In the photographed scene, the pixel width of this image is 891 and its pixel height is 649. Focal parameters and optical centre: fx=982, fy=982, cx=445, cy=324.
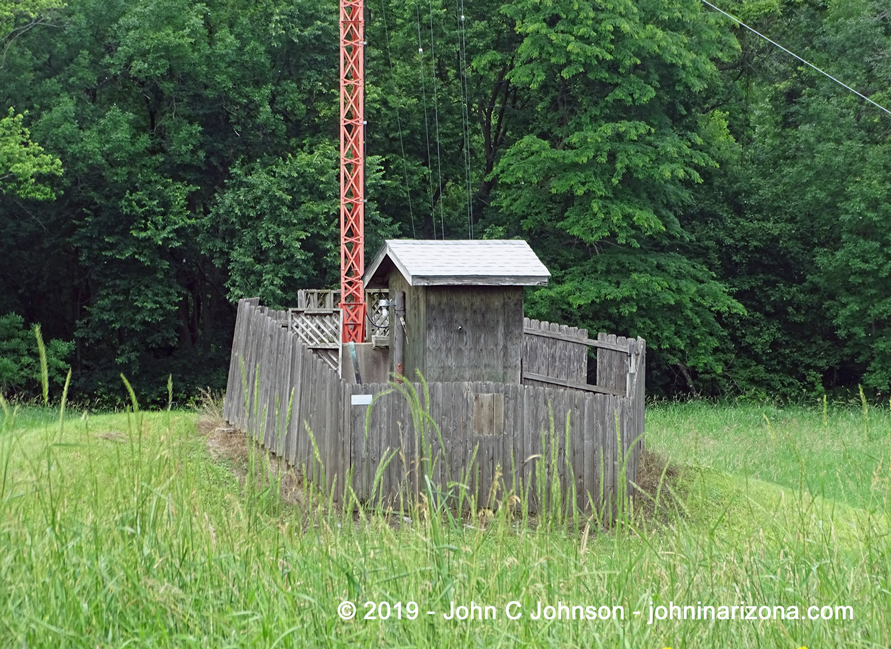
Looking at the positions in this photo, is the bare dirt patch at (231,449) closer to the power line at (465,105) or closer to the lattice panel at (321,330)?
the lattice panel at (321,330)

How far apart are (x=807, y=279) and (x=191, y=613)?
29236 millimetres

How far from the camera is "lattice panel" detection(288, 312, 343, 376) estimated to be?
20178mm

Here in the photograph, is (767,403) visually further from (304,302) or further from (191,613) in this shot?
(191,613)

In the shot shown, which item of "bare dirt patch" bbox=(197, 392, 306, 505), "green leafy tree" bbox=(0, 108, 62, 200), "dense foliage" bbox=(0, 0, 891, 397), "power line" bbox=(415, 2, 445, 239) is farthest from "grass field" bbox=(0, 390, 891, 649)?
"power line" bbox=(415, 2, 445, 239)

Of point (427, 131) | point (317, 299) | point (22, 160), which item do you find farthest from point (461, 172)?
point (22, 160)

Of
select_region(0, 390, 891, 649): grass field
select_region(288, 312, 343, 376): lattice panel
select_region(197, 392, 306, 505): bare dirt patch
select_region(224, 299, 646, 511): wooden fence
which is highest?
select_region(288, 312, 343, 376): lattice panel

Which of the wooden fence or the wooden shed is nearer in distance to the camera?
the wooden fence

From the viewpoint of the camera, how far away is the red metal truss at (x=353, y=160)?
2322cm

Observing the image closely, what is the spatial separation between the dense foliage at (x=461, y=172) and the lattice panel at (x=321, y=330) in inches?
194

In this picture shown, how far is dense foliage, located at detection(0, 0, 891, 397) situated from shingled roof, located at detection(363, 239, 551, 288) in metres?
10.8

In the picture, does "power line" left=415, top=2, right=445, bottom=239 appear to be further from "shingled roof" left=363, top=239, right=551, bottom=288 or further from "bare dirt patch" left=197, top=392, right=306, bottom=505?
"bare dirt patch" left=197, top=392, right=306, bottom=505

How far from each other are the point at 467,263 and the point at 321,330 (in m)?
6.99

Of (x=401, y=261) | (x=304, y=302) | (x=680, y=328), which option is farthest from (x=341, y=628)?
(x=680, y=328)

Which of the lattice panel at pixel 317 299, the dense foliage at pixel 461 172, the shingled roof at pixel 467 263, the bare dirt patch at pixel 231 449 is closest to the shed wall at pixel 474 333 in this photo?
the shingled roof at pixel 467 263
